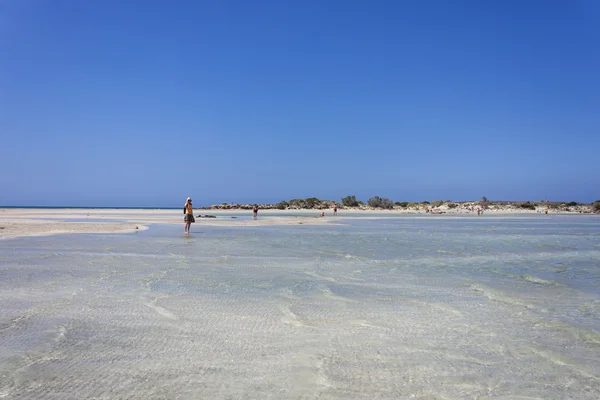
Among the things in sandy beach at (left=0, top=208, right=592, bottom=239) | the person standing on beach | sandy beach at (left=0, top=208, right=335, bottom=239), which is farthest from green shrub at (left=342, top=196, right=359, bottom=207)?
the person standing on beach

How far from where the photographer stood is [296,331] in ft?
17.0

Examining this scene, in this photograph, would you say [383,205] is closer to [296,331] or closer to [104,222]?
[104,222]

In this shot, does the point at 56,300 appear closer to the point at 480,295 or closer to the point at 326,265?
the point at 326,265

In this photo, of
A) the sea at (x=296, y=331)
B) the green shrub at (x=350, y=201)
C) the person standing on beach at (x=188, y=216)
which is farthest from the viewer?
the green shrub at (x=350, y=201)

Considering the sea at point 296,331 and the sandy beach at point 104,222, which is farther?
the sandy beach at point 104,222

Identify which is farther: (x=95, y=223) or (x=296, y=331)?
(x=95, y=223)

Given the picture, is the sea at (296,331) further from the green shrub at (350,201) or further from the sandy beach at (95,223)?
the green shrub at (350,201)

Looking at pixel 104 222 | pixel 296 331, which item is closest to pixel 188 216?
pixel 104 222

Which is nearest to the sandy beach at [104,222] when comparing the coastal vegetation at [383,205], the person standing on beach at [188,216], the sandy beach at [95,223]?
the sandy beach at [95,223]

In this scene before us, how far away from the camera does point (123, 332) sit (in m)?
5.07

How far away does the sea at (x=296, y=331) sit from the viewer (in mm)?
3646

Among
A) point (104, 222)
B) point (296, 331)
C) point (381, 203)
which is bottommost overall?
point (296, 331)

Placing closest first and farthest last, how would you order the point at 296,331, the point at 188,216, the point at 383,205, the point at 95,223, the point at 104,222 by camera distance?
1. the point at 296,331
2. the point at 188,216
3. the point at 95,223
4. the point at 104,222
5. the point at 383,205

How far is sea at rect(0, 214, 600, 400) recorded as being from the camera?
3646 millimetres
